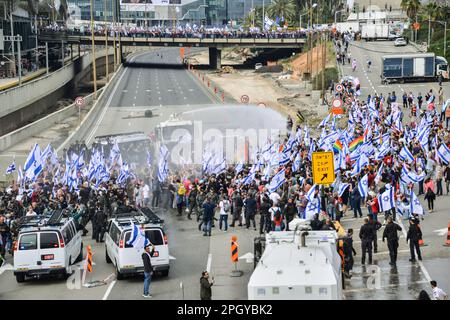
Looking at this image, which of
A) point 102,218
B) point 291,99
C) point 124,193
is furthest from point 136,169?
point 291,99

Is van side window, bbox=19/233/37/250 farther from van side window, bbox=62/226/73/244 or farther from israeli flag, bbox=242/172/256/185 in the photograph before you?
israeli flag, bbox=242/172/256/185

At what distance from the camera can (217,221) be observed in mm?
31047

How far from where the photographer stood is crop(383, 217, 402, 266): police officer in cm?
2208

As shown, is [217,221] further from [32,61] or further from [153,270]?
[32,61]

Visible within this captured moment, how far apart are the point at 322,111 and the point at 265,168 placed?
111 ft

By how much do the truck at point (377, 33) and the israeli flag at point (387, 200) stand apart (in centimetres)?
9518

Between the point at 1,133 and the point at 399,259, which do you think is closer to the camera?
the point at 399,259

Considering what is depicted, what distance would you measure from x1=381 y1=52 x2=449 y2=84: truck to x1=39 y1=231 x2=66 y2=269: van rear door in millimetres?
55058

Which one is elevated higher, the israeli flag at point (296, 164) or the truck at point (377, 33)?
the truck at point (377, 33)

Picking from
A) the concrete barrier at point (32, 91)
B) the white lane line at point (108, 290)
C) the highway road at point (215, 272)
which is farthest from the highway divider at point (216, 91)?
the white lane line at point (108, 290)

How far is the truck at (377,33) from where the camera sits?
118 metres

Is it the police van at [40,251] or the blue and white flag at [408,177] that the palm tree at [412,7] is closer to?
the blue and white flag at [408,177]

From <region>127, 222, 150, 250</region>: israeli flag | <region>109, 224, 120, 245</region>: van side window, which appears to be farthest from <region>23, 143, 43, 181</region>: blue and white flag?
<region>127, 222, 150, 250</region>: israeli flag

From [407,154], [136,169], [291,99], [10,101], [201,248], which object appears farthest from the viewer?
[291,99]
